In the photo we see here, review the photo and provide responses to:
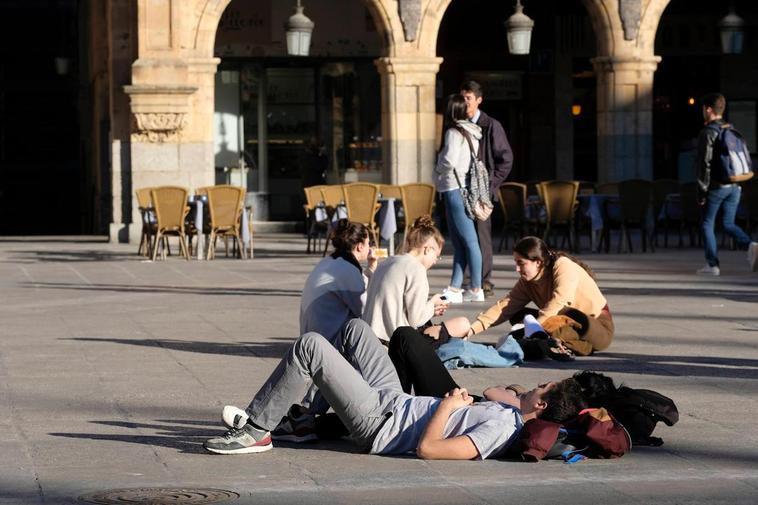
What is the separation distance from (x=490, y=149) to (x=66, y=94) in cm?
3186

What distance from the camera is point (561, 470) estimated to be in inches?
291

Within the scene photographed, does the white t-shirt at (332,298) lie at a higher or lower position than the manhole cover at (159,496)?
higher

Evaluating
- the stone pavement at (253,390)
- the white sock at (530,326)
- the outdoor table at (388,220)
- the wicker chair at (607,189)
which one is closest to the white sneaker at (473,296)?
the stone pavement at (253,390)

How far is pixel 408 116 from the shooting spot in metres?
26.9

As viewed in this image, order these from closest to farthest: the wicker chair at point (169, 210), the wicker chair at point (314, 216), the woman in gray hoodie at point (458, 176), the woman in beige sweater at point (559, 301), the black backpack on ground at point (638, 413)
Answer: the black backpack on ground at point (638, 413)
the woman in beige sweater at point (559, 301)
the woman in gray hoodie at point (458, 176)
the wicker chair at point (169, 210)
the wicker chair at point (314, 216)

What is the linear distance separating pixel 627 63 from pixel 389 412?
2058 cm

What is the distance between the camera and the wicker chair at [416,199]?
74.4 feet

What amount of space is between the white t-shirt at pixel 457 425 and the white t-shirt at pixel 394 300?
76.2 inches

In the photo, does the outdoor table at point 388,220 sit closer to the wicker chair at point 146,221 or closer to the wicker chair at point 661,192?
the wicker chair at point 146,221

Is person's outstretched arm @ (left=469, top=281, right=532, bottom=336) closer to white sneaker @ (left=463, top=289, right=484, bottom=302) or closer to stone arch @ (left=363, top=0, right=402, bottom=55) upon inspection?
white sneaker @ (left=463, top=289, right=484, bottom=302)

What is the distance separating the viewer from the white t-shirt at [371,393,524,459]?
7.57 m

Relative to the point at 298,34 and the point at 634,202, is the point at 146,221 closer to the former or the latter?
the point at 298,34

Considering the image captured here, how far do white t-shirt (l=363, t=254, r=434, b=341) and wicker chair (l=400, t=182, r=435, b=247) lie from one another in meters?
12.8

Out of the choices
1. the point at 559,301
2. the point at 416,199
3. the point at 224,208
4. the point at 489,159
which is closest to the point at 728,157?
the point at 489,159
